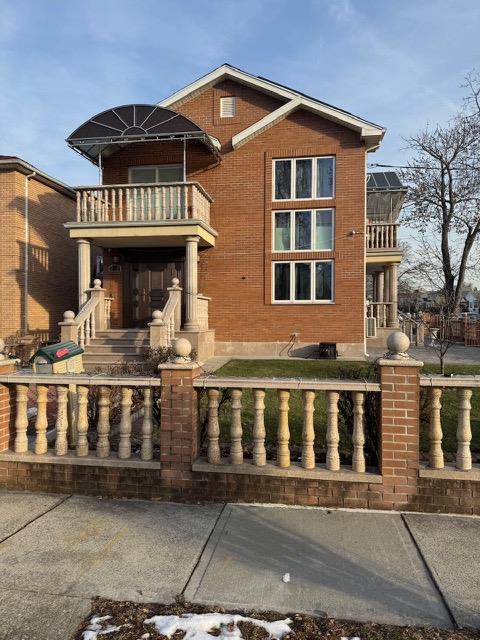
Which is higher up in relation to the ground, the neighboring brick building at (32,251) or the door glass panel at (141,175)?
the door glass panel at (141,175)

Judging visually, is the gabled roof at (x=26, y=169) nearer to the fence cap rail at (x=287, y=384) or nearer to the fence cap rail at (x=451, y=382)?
the fence cap rail at (x=287, y=384)

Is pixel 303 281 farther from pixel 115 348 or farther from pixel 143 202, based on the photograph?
pixel 115 348

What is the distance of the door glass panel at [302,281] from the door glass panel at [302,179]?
2145mm

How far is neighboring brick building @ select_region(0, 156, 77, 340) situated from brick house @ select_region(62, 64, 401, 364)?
2.32m

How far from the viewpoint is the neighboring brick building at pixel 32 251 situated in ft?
43.1

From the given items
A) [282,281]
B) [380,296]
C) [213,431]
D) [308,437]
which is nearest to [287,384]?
[308,437]

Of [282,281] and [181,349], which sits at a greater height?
[282,281]

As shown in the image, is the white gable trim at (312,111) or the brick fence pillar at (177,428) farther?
the white gable trim at (312,111)

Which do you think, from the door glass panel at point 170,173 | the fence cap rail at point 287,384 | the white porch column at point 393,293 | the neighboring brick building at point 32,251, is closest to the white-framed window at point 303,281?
the white porch column at point 393,293

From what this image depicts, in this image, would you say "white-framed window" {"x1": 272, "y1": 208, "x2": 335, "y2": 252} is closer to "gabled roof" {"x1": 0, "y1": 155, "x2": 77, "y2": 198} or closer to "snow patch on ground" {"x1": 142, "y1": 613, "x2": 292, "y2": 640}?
"gabled roof" {"x1": 0, "y1": 155, "x2": 77, "y2": 198}

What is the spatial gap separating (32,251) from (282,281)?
8.13 metres

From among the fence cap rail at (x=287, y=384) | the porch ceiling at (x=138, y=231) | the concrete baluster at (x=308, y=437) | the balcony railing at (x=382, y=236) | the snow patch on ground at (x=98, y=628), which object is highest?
the balcony railing at (x=382, y=236)

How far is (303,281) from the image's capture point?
13.2m

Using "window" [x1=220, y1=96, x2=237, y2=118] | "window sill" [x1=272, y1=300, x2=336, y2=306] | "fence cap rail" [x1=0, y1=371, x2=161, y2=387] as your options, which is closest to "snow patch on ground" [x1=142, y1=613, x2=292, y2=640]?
"fence cap rail" [x1=0, y1=371, x2=161, y2=387]
